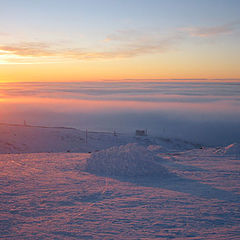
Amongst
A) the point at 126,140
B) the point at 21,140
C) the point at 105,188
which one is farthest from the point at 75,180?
the point at 126,140

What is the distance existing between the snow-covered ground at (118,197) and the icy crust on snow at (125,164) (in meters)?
0.04

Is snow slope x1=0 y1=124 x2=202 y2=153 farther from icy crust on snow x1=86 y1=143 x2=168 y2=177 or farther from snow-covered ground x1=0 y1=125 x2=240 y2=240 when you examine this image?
icy crust on snow x1=86 y1=143 x2=168 y2=177

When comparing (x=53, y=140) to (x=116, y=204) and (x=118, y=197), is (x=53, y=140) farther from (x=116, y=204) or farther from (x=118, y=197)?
(x=116, y=204)

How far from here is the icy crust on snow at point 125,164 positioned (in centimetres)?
1063

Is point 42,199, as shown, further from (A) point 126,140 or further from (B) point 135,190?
(A) point 126,140

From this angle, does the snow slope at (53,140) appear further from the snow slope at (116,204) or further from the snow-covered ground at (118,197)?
the snow slope at (116,204)

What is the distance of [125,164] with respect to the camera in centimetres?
1087

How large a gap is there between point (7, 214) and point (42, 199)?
1.20 metres

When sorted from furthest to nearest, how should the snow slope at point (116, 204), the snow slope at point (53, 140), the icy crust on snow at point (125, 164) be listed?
the snow slope at point (53, 140), the icy crust on snow at point (125, 164), the snow slope at point (116, 204)

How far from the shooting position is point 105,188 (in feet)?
29.1

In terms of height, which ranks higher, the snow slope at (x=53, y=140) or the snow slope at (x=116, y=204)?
the snow slope at (x=116, y=204)

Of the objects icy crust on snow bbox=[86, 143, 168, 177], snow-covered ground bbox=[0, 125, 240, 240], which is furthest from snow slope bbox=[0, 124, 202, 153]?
icy crust on snow bbox=[86, 143, 168, 177]

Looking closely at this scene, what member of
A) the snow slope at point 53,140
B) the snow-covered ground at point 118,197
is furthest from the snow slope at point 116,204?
the snow slope at point 53,140

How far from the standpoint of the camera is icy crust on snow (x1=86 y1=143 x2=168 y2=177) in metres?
10.6
